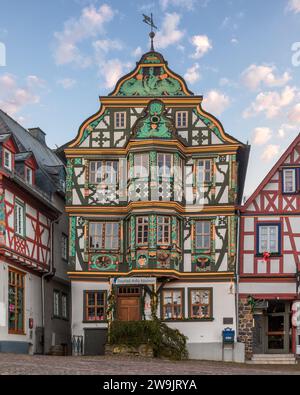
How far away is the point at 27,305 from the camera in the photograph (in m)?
37.9

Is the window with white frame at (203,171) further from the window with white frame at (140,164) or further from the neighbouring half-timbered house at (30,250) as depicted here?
the neighbouring half-timbered house at (30,250)

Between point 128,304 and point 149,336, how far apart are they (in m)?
4.14

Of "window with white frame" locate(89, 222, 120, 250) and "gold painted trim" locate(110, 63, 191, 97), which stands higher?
"gold painted trim" locate(110, 63, 191, 97)

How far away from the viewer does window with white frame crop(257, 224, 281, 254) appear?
A: 39906mm

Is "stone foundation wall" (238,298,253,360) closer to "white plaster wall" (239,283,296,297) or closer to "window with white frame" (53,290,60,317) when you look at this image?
"white plaster wall" (239,283,296,297)

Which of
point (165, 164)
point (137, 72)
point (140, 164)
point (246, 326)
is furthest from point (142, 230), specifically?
point (137, 72)

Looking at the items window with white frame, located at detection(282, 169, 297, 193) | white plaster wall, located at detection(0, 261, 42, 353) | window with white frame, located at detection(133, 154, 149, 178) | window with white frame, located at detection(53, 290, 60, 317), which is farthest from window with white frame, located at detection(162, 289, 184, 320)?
window with white frame, located at detection(282, 169, 297, 193)

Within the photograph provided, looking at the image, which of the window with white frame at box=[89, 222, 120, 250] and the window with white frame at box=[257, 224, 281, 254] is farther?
the window with white frame at box=[257, 224, 281, 254]

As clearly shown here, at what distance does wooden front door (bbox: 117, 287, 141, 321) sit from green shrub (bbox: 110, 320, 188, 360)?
273 centimetres

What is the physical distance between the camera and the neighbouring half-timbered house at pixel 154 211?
38750mm

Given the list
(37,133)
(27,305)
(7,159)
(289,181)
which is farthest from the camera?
(37,133)

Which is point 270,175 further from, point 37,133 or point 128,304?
point 37,133

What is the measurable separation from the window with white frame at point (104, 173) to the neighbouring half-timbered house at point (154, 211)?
0.05m
